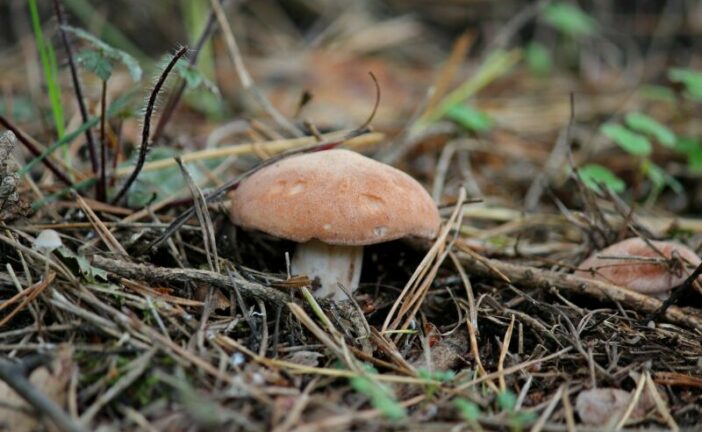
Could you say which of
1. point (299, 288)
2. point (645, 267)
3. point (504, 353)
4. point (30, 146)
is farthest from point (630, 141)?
point (30, 146)

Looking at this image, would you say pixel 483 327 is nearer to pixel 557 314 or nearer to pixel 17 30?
pixel 557 314

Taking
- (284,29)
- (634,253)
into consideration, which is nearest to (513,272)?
(634,253)

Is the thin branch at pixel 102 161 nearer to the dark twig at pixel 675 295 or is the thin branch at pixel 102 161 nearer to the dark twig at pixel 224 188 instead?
the dark twig at pixel 224 188

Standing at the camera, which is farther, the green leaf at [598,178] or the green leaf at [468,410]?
the green leaf at [598,178]

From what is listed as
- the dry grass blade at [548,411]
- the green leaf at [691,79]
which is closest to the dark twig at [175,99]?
the dry grass blade at [548,411]

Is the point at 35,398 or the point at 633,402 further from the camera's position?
the point at 633,402

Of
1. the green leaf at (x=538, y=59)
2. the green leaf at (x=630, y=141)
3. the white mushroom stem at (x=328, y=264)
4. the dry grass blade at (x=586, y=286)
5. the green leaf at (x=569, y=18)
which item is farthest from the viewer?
the green leaf at (x=538, y=59)

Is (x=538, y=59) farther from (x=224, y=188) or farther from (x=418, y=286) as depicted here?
(x=224, y=188)

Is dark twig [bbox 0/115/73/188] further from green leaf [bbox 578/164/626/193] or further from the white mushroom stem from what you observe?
green leaf [bbox 578/164/626/193]

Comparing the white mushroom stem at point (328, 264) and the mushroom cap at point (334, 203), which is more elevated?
the mushroom cap at point (334, 203)
